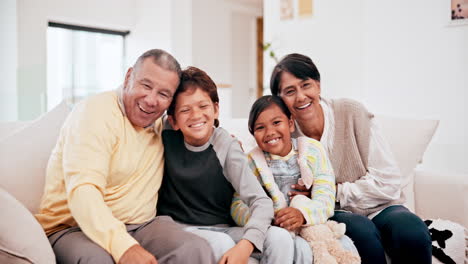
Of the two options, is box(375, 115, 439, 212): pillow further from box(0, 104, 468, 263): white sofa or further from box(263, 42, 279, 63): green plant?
box(263, 42, 279, 63): green plant

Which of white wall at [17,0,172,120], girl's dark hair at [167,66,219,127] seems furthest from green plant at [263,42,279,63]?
girl's dark hair at [167,66,219,127]

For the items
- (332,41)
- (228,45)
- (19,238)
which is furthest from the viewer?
(228,45)

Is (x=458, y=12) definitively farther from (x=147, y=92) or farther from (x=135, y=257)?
(x=135, y=257)

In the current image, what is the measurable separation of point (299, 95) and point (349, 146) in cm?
Answer: 32

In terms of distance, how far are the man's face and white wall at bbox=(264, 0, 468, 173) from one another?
260 cm

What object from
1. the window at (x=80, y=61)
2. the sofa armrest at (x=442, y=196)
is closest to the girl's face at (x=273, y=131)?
the sofa armrest at (x=442, y=196)

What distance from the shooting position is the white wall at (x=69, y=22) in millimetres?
4898

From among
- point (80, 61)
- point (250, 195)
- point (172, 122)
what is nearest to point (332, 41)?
point (172, 122)

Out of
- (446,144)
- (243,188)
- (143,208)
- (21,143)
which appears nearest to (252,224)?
(243,188)

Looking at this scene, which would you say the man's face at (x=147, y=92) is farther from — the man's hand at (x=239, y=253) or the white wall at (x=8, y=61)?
the white wall at (x=8, y=61)

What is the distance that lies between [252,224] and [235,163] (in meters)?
0.25

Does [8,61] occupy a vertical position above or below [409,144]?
above

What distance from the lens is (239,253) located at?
130 cm

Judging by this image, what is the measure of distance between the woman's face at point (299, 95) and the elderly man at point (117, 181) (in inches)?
21.8
